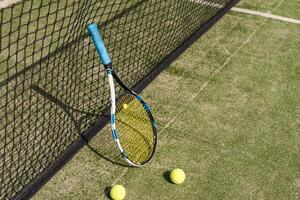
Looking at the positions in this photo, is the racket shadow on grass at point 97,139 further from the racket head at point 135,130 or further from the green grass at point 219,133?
the racket head at point 135,130

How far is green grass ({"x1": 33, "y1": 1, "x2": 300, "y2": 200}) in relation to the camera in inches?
228

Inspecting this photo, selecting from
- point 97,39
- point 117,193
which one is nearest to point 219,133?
point 117,193

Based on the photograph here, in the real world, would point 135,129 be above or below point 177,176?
above

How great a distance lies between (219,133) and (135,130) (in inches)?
51.3

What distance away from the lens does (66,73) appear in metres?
7.90

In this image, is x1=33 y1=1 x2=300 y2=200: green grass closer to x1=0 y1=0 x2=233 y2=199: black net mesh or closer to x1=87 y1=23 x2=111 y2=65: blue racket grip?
x1=0 y1=0 x2=233 y2=199: black net mesh

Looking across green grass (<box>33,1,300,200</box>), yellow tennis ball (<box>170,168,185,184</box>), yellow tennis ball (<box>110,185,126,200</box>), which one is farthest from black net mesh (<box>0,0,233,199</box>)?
yellow tennis ball (<box>170,168,185,184</box>)

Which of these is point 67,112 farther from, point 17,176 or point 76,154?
point 17,176

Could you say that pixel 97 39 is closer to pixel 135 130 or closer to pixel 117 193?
pixel 135 130

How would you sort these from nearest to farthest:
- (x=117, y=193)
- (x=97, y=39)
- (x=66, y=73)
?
1. (x=97, y=39)
2. (x=117, y=193)
3. (x=66, y=73)

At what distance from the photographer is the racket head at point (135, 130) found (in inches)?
237

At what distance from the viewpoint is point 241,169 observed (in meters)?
6.07

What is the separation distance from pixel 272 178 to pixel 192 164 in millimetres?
1105

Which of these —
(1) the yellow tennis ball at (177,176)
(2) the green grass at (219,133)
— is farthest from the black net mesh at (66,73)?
(1) the yellow tennis ball at (177,176)
